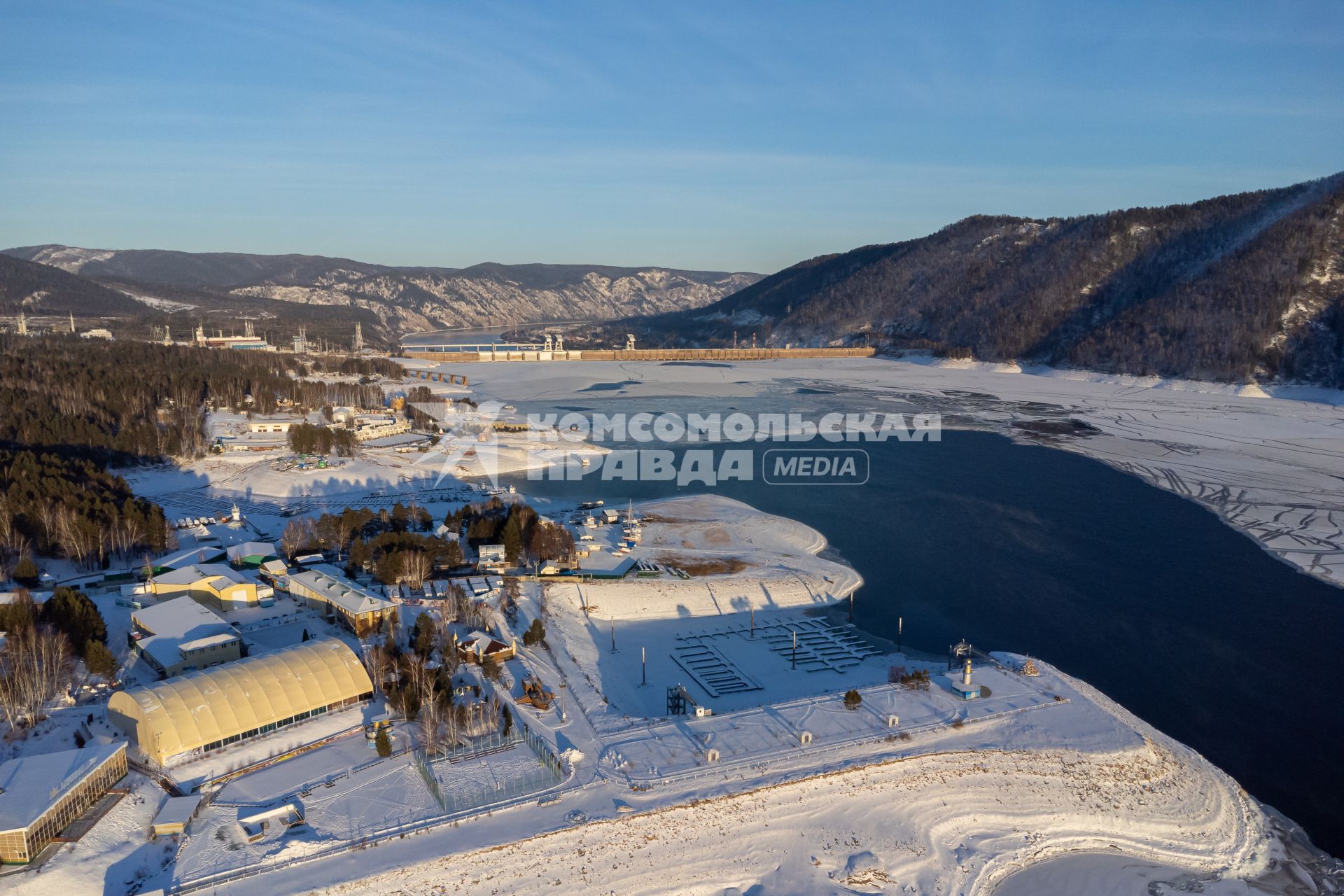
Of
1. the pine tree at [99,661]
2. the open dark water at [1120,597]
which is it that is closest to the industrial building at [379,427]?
the open dark water at [1120,597]

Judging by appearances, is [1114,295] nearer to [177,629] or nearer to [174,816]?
[177,629]

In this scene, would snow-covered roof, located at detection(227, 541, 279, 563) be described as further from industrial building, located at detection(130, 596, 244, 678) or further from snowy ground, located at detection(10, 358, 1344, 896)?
snowy ground, located at detection(10, 358, 1344, 896)

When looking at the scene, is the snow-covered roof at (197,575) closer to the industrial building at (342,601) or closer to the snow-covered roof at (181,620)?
the industrial building at (342,601)

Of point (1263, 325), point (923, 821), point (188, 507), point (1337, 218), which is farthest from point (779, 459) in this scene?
point (1337, 218)

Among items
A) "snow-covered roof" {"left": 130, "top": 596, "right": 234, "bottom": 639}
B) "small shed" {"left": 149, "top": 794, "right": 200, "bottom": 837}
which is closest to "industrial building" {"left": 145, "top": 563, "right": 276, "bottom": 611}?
"snow-covered roof" {"left": 130, "top": 596, "right": 234, "bottom": 639}

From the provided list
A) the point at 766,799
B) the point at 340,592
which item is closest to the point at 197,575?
the point at 340,592
